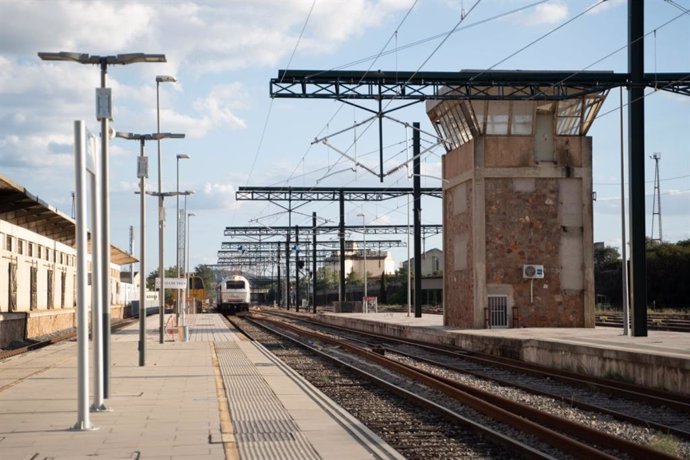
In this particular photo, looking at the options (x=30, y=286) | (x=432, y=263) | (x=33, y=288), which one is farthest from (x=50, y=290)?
(x=432, y=263)

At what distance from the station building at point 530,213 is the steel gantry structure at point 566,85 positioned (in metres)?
2.38

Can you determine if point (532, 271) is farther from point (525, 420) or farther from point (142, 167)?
point (525, 420)

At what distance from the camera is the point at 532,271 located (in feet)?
117

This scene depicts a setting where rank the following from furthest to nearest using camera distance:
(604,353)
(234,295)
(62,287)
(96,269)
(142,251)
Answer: (234,295) < (62,287) < (142,251) < (604,353) < (96,269)

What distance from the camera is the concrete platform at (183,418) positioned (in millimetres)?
10156

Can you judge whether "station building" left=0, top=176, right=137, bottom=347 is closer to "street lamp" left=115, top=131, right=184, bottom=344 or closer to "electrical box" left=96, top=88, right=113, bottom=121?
"street lamp" left=115, top=131, right=184, bottom=344

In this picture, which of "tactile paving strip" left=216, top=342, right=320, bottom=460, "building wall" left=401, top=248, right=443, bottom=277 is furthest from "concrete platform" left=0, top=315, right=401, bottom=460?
"building wall" left=401, top=248, right=443, bottom=277

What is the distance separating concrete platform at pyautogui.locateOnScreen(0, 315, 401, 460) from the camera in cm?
1016

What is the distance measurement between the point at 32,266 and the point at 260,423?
30.0 meters

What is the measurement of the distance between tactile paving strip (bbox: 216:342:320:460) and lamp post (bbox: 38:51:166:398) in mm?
2172

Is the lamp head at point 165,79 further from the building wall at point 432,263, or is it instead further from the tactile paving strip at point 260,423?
the building wall at point 432,263

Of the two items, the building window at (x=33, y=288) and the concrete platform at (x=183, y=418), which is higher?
the building window at (x=33, y=288)

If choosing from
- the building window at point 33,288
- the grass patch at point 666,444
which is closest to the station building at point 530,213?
the building window at point 33,288

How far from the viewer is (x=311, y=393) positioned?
16.1 meters
